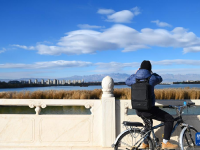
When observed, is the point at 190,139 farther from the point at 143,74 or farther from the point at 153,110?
the point at 143,74

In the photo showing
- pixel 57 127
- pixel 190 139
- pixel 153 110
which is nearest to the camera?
pixel 153 110

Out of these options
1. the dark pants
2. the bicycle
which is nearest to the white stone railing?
the bicycle

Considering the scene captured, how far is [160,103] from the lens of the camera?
3994 mm

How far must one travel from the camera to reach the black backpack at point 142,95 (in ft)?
10.6

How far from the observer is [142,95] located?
3.25 meters

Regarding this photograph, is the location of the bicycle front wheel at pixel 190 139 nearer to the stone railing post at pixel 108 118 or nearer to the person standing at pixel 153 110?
the person standing at pixel 153 110

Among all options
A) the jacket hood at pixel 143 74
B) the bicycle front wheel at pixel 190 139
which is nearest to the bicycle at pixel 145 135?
the bicycle front wheel at pixel 190 139

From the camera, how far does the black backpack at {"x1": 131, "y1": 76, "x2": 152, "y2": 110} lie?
3.22 m

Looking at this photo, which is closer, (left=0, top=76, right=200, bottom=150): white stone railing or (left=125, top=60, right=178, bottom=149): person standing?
(left=125, top=60, right=178, bottom=149): person standing

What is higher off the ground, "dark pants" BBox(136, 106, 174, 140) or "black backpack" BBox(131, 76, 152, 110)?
"black backpack" BBox(131, 76, 152, 110)

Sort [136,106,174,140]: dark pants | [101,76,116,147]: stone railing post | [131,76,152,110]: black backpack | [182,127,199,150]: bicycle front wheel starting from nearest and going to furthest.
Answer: [131,76,152,110]: black backpack
[136,106,174,140]: dark pants
[182,127,199,150]: bicycle front wheel
[101,76,116,147]: stone railing post

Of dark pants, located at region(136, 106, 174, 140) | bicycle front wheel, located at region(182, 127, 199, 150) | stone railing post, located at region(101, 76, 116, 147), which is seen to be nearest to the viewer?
dark pants, located at region(136, 106, 174, 140)

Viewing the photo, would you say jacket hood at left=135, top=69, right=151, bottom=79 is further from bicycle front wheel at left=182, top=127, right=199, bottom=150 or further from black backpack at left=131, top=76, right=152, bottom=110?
bicycle front wheel at left=182, top=127, right=199, bottom=150

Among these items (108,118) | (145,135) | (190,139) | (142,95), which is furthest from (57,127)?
(190,139)
